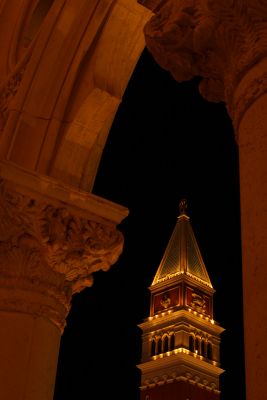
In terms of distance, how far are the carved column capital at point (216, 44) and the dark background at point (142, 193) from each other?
39.5 feet

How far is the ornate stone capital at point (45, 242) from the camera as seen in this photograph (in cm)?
461

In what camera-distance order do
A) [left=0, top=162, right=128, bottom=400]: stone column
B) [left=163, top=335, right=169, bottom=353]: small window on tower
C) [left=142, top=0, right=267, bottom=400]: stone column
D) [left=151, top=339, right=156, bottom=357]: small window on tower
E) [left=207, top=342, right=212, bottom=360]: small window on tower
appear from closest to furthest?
[left=142, top=0, right=267, bottom=400]: stone column → [left=0, top=162, right=128, bottom=400]: stone column → [left=163, top=335, right=169, bottom=353]: small window on tower → [left=151, top=339, right=156, bottom=357]: small window on tower → [left=207, top=342, right=212, bottom=360]: small window on tower

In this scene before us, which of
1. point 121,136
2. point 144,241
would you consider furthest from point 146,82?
point 144,241

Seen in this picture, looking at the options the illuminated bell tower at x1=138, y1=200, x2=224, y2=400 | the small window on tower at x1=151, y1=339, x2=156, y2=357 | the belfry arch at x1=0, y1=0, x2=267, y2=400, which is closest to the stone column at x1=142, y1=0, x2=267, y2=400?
the belfry arch at x1=0, y1=0, x2=267, y2=400

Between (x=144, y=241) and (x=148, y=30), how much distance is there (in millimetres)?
26206

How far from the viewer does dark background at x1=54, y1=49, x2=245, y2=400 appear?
1784cm

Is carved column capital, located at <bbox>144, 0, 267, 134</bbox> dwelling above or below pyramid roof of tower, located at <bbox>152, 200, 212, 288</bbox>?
below

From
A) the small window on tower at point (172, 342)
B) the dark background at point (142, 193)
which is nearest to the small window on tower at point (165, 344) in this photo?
the small window on tower at point (172, 342)

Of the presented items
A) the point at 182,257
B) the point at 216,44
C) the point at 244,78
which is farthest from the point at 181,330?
the point at 244,78

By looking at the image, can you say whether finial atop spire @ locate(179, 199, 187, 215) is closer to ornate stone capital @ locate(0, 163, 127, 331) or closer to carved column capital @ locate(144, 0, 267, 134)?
ornate stone capital @ locate(0, 163, 127, 331)

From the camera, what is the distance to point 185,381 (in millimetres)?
44500

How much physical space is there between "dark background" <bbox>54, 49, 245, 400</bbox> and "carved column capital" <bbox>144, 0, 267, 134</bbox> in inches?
473

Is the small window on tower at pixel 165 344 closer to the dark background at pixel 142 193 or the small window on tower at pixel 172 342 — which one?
the small window on tower at pixel 172 342

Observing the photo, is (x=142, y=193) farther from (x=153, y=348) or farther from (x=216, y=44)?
(x=153, y=348)
